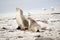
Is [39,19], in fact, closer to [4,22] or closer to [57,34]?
[57,34]

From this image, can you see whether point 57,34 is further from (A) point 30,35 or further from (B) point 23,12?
(B) point 23,12

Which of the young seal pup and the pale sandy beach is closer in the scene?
the pale sandy beach

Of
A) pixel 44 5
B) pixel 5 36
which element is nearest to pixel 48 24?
pixel 44 5

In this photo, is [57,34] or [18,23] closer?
[57,34]

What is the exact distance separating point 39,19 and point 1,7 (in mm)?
590

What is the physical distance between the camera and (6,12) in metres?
2.28

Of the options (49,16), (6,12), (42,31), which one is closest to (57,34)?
(42,31)

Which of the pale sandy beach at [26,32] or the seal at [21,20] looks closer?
the pale sandy beach at [26,32]

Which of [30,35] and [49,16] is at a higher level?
[49,16]

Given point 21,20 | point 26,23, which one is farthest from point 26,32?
point 21,20

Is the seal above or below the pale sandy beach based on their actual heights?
above

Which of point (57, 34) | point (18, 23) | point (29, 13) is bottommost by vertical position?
point (57, 34)

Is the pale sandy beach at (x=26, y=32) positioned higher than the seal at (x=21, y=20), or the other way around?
the seal at (x=21, y=20)

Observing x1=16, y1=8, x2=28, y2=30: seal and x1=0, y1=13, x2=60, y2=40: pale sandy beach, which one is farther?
x1=16, y1=8, x2=28, y2=30: seal
